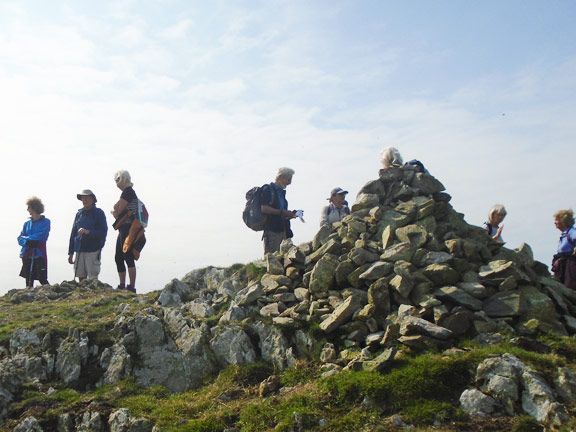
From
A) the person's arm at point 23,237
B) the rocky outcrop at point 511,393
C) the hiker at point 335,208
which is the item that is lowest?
the rocky outcrop at point 511,393

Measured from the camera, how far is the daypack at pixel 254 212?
45.9 feet

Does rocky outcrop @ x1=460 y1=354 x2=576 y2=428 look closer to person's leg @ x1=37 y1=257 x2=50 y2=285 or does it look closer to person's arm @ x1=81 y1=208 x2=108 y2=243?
person's arm @ x1=81 y1=208 x2=108 y2=243

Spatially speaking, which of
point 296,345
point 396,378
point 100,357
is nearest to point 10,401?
point 100,357

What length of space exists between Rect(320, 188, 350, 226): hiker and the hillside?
117 cm

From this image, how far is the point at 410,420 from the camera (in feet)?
24.4

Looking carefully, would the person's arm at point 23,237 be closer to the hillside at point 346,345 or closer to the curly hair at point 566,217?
the hillside at point 346,345

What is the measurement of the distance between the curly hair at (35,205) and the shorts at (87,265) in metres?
1.87

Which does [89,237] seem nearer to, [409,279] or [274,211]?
[274,211]

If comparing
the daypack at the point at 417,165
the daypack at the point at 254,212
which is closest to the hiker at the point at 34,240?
the daypack at the point at 254,212

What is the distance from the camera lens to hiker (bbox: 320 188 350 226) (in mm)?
13758

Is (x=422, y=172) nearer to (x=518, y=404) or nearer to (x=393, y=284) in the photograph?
(x=393, y=284)

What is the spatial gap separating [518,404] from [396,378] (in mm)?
1694

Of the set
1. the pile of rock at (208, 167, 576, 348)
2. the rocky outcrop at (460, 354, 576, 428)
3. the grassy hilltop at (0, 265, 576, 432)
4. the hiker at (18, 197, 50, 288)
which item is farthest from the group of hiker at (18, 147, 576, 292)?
the rocky outcrop at (460, 354, 576, 428)

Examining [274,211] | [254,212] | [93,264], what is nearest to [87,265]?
[93,264]
